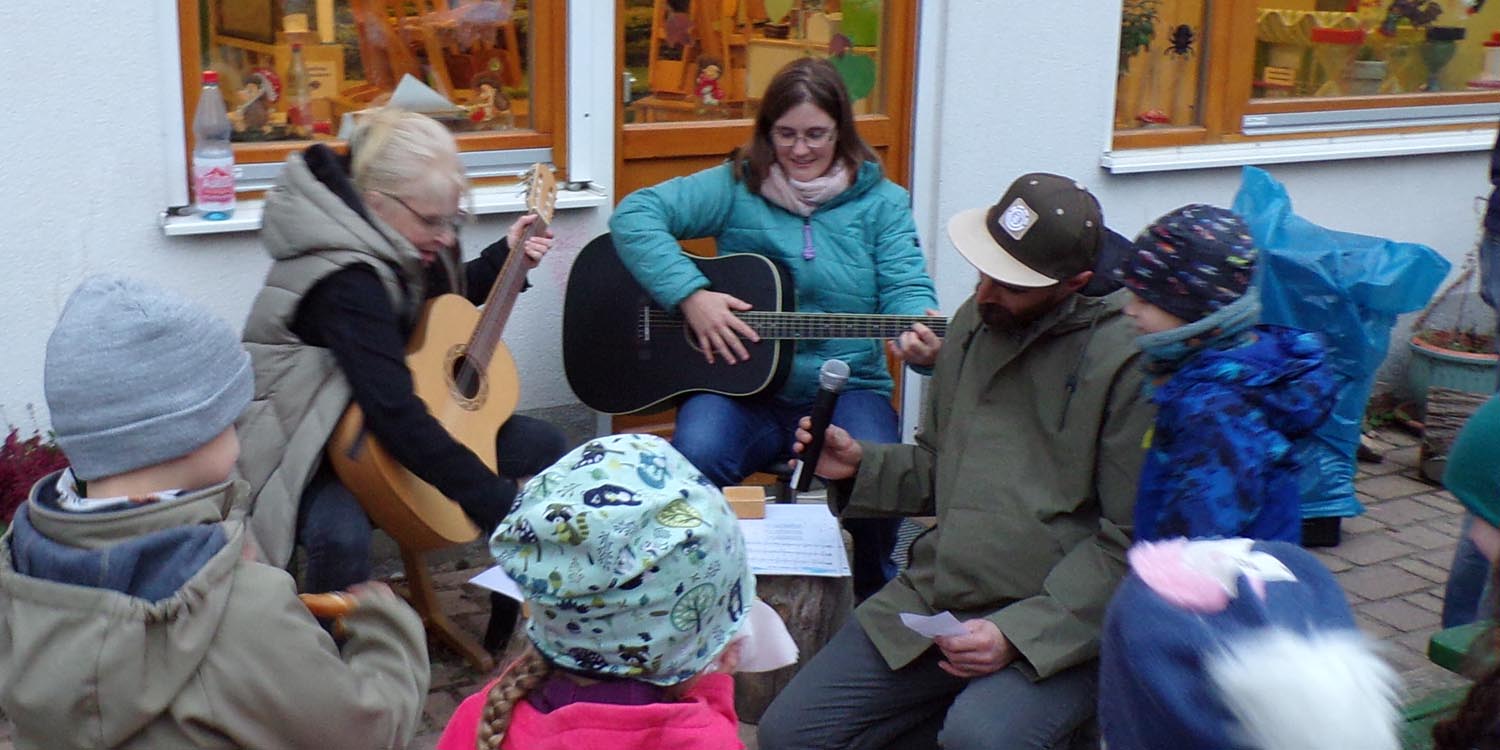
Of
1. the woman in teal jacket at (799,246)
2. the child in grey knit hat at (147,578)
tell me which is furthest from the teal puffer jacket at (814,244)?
the child in grey knit hat at (147,578)

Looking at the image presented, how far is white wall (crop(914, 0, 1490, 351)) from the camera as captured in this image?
520 centimetres

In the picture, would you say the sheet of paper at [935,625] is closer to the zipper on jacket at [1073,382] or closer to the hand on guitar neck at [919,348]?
the zipper on jacket at [1073,382]

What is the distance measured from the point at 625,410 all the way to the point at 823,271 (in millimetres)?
679

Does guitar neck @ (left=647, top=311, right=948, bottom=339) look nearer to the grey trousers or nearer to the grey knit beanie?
the grey trousers

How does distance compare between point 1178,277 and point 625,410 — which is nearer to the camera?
point 1178,277

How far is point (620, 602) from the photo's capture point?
1707mm

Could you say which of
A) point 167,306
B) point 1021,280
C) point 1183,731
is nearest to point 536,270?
point 1021,280

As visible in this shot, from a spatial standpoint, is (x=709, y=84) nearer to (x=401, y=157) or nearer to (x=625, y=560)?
(x=401, y=157)

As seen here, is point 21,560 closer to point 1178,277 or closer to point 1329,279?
point 1178,277

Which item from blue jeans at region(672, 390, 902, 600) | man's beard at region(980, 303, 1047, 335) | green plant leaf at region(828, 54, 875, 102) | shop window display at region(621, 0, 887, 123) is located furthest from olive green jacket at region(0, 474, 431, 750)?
green plant leaf at region(828, 54, 875, 102)

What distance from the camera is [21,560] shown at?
1.78 m

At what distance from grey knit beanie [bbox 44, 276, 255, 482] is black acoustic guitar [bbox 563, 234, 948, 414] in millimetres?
2344

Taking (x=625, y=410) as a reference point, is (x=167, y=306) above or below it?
above

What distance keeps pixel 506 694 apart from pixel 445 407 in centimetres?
187
